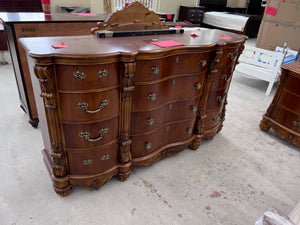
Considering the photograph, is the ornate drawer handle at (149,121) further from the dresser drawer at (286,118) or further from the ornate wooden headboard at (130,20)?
the dresser drawer at (286,118)

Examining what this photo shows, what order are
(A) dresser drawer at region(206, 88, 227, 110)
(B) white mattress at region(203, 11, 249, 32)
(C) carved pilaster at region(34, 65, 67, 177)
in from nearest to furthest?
(C) carved pilaster at region(34, 65, 67, 177), (A) dresser drawer at region(206, 88, 227, 110), (B) white mattress at region(203, 11, 249, 32)

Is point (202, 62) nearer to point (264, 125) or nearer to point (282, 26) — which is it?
point (264, 125)

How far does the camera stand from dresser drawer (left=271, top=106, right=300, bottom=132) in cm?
222

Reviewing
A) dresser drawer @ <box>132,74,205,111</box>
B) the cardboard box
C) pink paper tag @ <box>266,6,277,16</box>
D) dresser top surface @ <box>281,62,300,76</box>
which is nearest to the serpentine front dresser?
dresser drawer @ <box>132,74,205,111</box>

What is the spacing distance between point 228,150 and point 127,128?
4.02 feet

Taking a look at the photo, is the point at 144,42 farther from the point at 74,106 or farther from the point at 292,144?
the point at 292,144

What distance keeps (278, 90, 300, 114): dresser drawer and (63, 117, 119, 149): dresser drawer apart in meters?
1.83

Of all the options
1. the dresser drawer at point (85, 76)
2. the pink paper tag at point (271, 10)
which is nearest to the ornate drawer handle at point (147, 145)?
the dresser drawer at point (85, 76)

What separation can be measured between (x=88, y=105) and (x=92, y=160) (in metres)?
0.45

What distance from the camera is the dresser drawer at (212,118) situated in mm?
2111

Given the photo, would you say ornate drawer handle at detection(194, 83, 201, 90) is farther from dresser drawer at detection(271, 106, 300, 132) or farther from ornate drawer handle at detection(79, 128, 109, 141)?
dresser drawer at detection(271, 106, 300, 132)

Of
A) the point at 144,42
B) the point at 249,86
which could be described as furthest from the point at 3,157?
the point at 249,86

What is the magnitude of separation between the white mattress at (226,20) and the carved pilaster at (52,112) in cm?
692

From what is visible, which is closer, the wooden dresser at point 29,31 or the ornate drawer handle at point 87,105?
the ornate drawer handle at point 87,105
